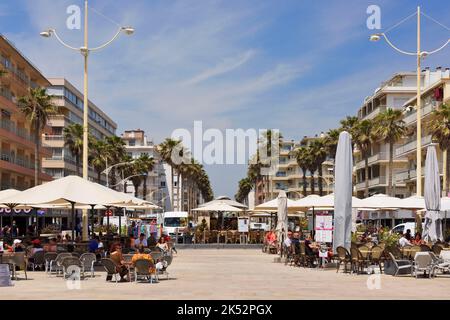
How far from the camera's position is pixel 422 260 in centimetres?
1880

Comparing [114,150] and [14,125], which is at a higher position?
[14,125]

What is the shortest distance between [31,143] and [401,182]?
1526 inches

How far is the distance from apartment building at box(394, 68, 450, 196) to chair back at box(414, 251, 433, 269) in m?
39.4

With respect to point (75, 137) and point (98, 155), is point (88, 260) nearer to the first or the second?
point (75, 137)

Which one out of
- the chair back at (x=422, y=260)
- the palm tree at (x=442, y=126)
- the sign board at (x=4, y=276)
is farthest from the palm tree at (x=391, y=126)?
the sign board at (x=4, y=276)

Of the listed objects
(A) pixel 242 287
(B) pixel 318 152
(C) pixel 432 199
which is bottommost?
(A) pixel 242 287

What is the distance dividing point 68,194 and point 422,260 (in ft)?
34.1

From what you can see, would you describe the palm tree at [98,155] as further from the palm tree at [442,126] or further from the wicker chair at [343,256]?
the wicker chair at [343,256]

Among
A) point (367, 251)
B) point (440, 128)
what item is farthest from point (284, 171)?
point (367, 251)

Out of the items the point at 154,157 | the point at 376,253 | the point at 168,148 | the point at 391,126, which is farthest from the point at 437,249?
the point at 154,157

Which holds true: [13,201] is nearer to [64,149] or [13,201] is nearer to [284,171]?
[64,149]

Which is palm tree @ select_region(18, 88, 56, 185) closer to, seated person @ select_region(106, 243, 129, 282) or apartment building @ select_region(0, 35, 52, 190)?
apartment building @ select_region(0, 35, 52, 190)

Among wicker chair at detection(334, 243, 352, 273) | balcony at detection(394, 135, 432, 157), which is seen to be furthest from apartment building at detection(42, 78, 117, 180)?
wicker chair at detection(334, 243, 352, 273)
